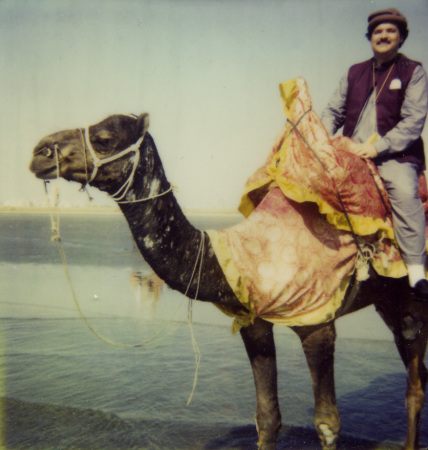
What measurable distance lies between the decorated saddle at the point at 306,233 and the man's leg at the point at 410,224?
0.23 ft

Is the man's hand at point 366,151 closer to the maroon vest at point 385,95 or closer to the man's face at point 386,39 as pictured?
the maroon vest at point 385,95

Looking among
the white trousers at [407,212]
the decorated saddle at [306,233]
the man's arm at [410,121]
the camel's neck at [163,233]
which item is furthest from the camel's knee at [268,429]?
the man's arm at [410,121]

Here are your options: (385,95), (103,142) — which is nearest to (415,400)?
(385,95)

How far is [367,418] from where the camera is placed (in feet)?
18.3

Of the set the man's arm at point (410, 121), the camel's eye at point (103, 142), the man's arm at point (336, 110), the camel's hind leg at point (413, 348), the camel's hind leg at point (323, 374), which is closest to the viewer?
the camel's eye at point (103, 142)

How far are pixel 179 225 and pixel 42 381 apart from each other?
4.57 m

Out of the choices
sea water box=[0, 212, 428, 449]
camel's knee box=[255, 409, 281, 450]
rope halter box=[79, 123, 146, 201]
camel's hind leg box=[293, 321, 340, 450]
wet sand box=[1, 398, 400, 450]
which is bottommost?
sea water box=[0, 212, 428, 449]

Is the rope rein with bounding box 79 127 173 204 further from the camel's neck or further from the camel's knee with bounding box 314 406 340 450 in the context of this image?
the camel's knee with bounding box 314 406 340 450

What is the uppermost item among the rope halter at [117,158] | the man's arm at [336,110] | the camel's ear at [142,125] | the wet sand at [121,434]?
the man's arm at [336,110]

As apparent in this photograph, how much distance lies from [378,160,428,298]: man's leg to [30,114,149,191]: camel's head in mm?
1957

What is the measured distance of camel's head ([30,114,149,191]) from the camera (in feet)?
8.89

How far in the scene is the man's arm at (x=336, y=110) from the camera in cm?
425

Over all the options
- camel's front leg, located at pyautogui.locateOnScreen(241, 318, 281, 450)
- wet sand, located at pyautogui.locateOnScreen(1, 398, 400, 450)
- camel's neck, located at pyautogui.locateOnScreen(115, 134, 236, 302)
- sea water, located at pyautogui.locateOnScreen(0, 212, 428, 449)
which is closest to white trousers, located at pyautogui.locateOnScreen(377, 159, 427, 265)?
camel's front leg, located at pyautogui.locateOnScreen(241, 318, 281, 450)

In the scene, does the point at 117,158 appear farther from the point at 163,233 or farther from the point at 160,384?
the point at 160,384
